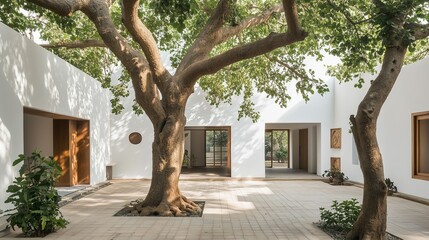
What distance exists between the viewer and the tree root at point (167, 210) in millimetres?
7391

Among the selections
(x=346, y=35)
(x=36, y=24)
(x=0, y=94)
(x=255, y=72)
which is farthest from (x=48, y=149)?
(x=346, y=35)

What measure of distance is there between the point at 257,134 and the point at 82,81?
6.35 m

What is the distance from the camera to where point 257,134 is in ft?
48.2

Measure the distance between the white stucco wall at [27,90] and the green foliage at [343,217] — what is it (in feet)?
16.6

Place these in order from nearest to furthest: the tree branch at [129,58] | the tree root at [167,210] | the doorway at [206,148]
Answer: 1. the tree branch at [129,58]
2. the tree root at [167,210]
3. the doorway at [206,148]

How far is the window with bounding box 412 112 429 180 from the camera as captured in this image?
9617 mm

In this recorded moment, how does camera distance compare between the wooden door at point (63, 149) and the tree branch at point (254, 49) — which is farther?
the wooden door at point (63, 149)

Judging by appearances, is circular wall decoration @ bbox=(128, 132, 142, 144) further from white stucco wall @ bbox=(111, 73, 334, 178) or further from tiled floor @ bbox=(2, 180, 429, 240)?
tiled floor @ bbox=(2, 180, 429, 240)

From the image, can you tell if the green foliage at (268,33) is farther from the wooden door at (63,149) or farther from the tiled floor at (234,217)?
the tiled floor at (234,217)

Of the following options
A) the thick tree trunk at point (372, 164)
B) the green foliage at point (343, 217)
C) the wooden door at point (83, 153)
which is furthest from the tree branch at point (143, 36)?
the wooden door at point (83, 153)

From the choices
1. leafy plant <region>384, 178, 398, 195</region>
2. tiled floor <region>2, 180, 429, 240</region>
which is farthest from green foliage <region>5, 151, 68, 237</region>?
leafy plant <region>384, 178, 398, 195</region>

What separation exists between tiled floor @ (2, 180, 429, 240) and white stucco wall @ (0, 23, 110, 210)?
1.56 metres

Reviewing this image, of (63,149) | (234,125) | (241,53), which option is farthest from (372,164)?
(234,125)

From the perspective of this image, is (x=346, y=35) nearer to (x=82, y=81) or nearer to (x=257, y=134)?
(x=82, y=81)
